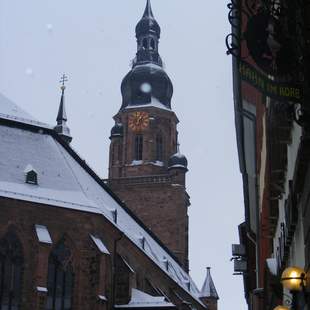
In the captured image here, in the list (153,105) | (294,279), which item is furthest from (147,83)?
(294,279)

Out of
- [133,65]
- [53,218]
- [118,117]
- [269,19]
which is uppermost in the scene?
[133,65]

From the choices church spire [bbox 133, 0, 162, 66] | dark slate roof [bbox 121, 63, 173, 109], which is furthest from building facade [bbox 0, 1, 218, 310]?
church spire [bbox 133, 0, 162, 66]

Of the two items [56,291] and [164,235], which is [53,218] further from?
[164,235]

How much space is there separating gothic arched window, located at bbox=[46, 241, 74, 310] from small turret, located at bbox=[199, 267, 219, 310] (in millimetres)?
19736

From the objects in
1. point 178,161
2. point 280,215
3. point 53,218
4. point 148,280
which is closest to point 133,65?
point 178,161

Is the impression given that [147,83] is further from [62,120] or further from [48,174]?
[48,174]

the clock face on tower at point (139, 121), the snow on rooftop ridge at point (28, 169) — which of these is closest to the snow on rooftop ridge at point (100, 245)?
the snow on rooftop ridge at point (28, 169)

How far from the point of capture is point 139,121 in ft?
171

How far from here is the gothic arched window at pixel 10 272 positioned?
26881 millimetres

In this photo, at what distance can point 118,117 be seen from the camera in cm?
5328

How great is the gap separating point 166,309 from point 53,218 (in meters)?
6.01

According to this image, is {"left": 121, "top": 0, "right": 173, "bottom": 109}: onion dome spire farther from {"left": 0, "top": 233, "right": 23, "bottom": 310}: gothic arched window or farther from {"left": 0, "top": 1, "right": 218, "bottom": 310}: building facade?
{"left": 0, "top": 233, "right": 23, "bottom": 310}: gothic arched window

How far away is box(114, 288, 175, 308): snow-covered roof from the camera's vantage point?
99.2 ft

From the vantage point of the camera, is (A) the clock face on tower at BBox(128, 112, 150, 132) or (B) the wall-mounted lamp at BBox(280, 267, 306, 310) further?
(A) the clock face on tower at BBox(128, 112, 150, 132)
